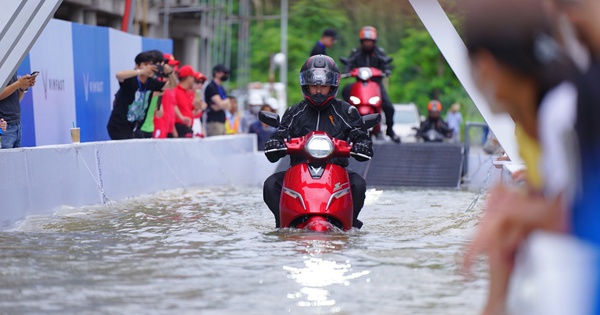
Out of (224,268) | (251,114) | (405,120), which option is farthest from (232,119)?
(224,268)

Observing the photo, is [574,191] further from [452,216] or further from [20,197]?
[452,216]

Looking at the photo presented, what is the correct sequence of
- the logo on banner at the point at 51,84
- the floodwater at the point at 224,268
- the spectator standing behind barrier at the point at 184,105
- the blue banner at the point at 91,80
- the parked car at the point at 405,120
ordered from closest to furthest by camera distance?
1. the floodwater at the point at 224,268
2. the logo on banner at the point at 51,84
3. the blue banner at the point at 91,80
4. the spectator standing behind barrier at the point at 184,105
5. the parked car at the point at 405,120

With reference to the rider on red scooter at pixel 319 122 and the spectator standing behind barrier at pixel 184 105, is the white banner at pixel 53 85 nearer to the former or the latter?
the spectator standing behind barrier at pixel 184 105

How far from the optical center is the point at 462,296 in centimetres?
Answer: 590

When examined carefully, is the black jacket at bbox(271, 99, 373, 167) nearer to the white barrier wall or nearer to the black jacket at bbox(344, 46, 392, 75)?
the white barrier wall

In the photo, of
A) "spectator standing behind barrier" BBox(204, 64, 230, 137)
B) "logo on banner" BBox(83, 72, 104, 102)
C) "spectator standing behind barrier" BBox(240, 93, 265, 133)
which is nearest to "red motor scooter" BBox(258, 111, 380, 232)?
"logo on banner" BBox(83, 72, 104, 102)

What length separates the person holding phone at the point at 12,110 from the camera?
1109 centimetres

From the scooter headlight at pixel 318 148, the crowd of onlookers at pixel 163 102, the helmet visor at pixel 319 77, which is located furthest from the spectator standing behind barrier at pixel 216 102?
the scooter headlight at pixel 318 148

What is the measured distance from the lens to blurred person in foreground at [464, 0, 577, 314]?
291cm

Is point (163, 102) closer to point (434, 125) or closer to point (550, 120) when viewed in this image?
point (434, 125)

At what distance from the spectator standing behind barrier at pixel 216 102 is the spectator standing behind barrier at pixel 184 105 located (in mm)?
1831

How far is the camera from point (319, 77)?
9.52 metres

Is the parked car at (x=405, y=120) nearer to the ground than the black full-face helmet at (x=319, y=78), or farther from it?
nearer to the ground

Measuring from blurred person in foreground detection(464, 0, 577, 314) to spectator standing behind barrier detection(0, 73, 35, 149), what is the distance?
27.9 feet
